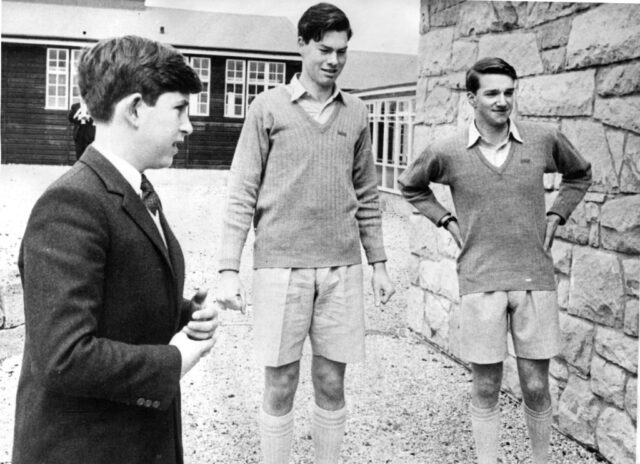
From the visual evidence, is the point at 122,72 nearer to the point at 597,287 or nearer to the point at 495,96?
Answer: the point at 495,96

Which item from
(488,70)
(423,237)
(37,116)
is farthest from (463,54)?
(37,116)

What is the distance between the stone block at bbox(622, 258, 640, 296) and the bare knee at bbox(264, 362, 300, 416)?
1.22 m

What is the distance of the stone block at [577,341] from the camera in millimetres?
2869

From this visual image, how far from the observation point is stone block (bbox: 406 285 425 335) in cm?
430

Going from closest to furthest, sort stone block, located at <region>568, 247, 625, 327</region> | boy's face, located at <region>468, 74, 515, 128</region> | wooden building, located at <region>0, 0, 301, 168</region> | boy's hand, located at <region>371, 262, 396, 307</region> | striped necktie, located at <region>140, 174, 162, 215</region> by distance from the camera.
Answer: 1. striped necktie, located at <region>140, 174, 162, 215</region>
2. boy's face, located at <region>468, 74, 515, 128</region>
3. boy's hand, located at <region>371, 262, 396, 307</region>
4. stone block, located at <region>568, 247, 625, 327</region>
5. wooden building, located at <region>0, 0, 301, 168</region>

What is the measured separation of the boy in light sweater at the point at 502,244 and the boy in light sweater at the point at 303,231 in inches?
14.3

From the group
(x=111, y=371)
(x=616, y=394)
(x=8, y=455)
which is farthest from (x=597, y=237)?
(x=8, y=455)

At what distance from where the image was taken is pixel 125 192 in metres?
1.22

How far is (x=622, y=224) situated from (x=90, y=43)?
199 centimetres

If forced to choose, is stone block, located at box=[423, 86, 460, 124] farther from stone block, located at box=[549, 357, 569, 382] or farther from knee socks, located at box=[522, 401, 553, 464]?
knee socks, located at box=[522, 401, 553, 464]

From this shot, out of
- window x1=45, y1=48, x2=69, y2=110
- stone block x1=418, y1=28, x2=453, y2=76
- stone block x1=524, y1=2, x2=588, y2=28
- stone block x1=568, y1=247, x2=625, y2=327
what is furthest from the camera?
window x1=45, y1=48, x2=69, y2=110

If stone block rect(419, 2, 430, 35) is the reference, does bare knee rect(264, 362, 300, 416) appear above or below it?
below

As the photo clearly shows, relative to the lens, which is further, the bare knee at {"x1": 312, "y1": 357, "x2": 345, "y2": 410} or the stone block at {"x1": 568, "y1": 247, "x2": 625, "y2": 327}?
the stone block at {"x1": 568, "y1": 247, "x2": 625, "y2": 327}

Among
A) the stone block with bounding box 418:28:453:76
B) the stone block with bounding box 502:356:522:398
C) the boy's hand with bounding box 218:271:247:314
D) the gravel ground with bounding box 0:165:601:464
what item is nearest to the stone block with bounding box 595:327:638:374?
the gravel ground with bounding box 0:165:601:464
